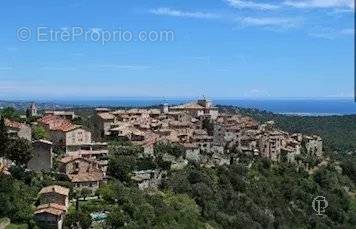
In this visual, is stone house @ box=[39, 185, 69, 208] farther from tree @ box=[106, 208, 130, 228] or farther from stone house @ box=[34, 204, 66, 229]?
tree @ box=[106, 208, 130, 228]

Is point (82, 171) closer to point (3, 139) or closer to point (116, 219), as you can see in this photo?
point (3, 139)

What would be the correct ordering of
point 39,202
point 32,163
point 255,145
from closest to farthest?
1. point 39,202
2. point 32,163
3. point 255,145

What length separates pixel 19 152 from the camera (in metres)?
26.3

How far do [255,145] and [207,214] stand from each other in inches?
491

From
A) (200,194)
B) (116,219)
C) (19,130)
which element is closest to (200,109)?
(200,194)

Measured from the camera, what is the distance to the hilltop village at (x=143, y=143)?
2630 centimetres

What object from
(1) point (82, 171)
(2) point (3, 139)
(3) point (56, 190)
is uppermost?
(2) point (3, 139)

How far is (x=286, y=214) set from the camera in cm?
3469

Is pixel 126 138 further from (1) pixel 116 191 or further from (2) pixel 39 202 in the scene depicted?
(2) pixel 39 202

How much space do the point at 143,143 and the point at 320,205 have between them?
10687 millimetres

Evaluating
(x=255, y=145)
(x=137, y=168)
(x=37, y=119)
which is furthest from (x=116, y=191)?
(x=255, y=145)

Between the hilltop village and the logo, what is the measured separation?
182 inches

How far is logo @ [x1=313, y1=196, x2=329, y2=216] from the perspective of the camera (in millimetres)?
35987

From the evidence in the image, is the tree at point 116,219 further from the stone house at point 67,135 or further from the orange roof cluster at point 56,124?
the orange roof cluster at point 56,124
